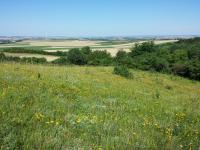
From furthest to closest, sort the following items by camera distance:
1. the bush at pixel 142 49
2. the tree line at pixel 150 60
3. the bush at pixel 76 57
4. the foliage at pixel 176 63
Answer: the bush at pixel 142 49, the bush at pixel 76 57, the tree line at pixel 150 60, the foliage at pixel 176 63

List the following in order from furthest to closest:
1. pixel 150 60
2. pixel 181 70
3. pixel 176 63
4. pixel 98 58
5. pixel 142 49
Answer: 1. pixel 142 49
2. pixel 98 58
3. pixel 176 63
4. pixel 150 60
5. pixel 181 70

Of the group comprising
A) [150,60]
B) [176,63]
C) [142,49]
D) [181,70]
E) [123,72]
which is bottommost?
[181,70]

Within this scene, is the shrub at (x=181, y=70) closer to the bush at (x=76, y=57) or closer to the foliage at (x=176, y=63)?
the foliage at (x=176, y=63)

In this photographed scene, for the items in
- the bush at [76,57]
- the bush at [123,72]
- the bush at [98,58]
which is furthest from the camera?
the bush at [76,57]

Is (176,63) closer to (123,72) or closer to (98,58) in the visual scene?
(98,58)

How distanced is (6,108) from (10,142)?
200cm

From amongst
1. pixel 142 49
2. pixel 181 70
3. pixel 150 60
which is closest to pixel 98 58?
pixel 150 60

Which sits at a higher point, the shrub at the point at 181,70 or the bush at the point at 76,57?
the bush at the point at 76,57

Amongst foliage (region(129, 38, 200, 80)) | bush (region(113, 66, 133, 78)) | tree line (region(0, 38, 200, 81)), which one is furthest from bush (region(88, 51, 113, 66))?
bush (region(113, 66, 133, 78))

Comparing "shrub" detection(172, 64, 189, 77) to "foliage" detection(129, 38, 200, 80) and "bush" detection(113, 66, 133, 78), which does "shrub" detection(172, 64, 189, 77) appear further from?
"bush" detection(113, 66, 133, 78)

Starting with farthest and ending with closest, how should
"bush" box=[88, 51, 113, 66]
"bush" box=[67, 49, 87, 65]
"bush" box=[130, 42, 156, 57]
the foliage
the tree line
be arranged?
1. "bush" box=[130, 42, 156, 57]
2. "bush" box=[67, 49, 87, 65]
3. "bush" box=[88, 51, 113, 66]
4. the tree line
5. the foliage

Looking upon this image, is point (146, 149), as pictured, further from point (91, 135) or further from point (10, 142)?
point (10, 142)

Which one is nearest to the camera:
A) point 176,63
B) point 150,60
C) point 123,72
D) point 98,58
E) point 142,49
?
point 123,72

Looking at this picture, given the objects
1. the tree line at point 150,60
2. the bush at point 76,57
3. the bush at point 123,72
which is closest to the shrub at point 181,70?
the tree line at point 150,60
